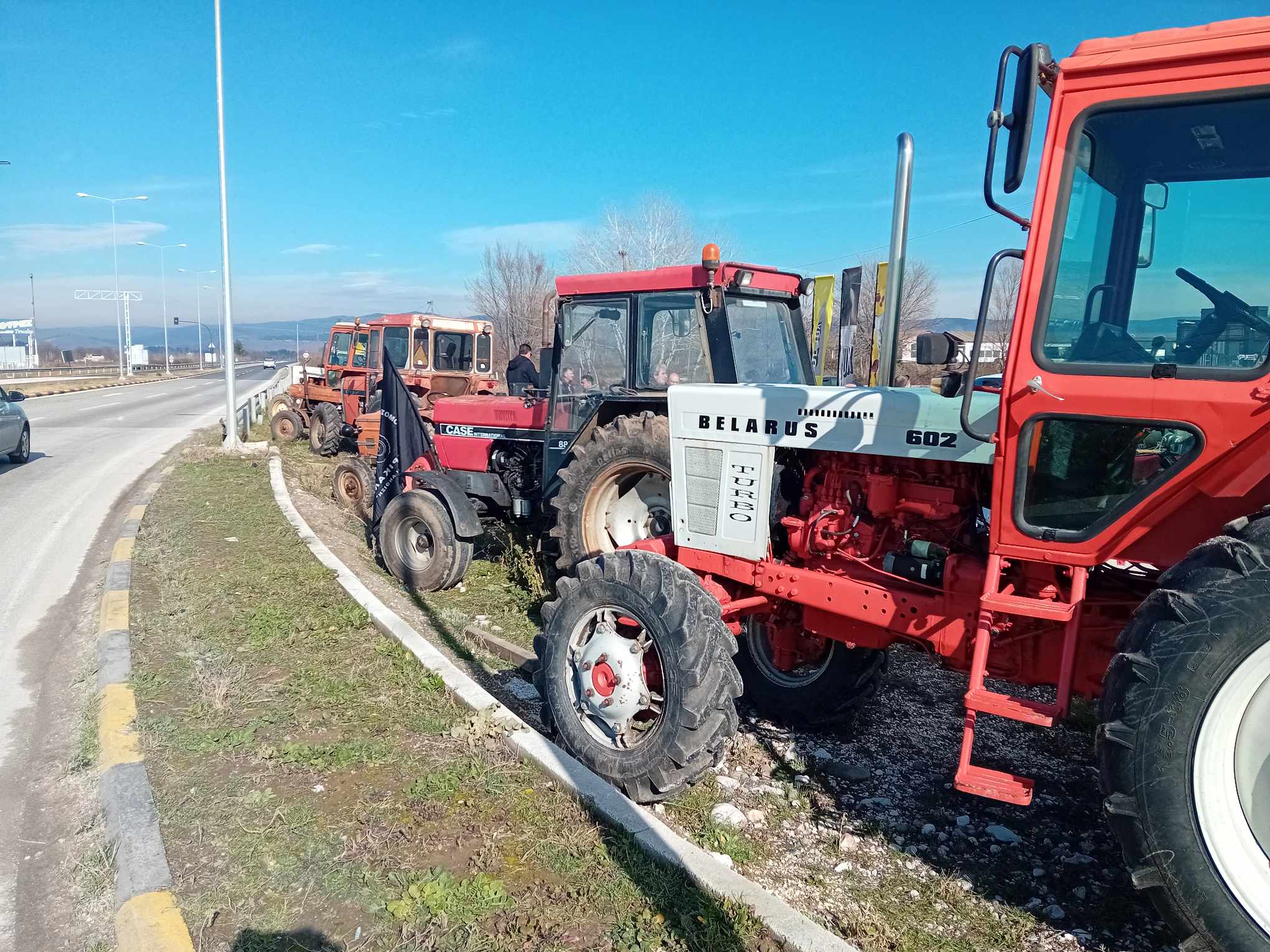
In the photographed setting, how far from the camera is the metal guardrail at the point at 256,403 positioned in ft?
59.1

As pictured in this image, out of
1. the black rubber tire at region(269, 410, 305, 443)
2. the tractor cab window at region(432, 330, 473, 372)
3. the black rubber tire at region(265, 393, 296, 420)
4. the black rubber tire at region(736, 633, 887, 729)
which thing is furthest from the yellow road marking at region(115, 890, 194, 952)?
the black rubber tire at region(265, 393, 296, 420)

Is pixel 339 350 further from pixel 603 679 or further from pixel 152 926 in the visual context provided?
pixel 152 926

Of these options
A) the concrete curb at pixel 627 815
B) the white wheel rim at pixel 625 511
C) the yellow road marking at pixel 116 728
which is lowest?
the yellow road marking at pixel 116 728

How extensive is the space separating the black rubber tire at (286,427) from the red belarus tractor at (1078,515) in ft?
52.8

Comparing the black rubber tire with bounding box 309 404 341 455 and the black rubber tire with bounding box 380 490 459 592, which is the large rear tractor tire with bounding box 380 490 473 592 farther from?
the black rubber tire with bounding box 309 404 341 455

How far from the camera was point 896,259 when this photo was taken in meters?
3.63

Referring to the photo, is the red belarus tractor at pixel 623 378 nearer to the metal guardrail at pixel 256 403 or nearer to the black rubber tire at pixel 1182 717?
the black rubber tire at pixel 1182 717

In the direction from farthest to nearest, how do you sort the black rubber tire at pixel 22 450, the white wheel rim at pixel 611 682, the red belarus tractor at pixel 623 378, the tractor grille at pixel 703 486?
the black rubber tire at pixel 22 450 → the red belarus tractor at pixel 623 378 → the tractor grille at pixel 703 486 → the white wheel rim at pixel 611 682

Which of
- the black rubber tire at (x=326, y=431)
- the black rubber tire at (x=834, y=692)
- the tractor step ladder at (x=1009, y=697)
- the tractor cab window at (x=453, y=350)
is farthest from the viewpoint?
the black rubber tire at (x=326, y=431)

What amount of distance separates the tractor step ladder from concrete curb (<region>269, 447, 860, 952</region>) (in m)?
0.72

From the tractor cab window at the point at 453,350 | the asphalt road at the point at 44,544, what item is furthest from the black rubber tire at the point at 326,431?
the asphalt road at the point at 44,544

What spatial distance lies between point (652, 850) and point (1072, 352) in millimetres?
2358

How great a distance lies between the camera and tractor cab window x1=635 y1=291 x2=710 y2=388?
670 cm

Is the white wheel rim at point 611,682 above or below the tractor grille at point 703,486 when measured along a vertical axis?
below
